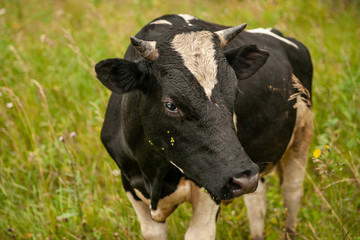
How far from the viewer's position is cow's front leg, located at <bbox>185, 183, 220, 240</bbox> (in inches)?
109

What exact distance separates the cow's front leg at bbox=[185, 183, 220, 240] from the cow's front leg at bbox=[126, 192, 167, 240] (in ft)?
1.02

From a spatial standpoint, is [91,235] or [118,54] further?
[118,54]

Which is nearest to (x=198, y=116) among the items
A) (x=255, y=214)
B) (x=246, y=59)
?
(x=246, y=59)

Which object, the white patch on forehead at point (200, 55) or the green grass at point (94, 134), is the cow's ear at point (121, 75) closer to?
the white patch on forehead at point (200, 55)

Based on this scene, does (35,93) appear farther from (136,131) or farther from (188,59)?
(188,59)

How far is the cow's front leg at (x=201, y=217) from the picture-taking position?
2.76 m

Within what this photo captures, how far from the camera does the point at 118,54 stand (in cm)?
561

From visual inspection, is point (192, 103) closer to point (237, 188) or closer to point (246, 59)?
point (237, 188)

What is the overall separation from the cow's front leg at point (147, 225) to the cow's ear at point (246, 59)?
113 centimetres

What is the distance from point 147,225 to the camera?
3.04 meters

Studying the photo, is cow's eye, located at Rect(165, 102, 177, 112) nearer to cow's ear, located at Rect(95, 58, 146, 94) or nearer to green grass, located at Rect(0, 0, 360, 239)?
cow's ear, located at Rect(95, 58, 146, 94)

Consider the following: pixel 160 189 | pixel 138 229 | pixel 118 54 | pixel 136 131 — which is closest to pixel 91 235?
pixel 138 229

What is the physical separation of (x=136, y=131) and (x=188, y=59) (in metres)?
0.63

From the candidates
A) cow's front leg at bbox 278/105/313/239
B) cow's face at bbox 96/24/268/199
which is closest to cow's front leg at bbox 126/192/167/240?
cow's face at bbox 96/24/268/199
